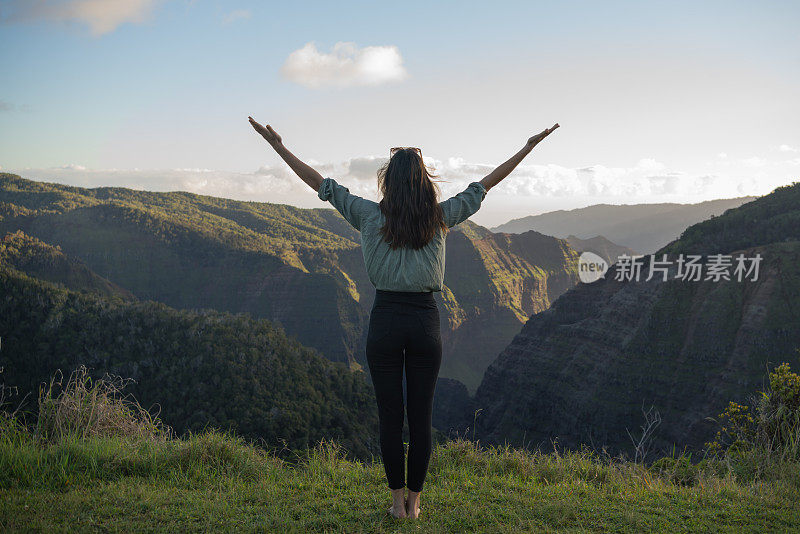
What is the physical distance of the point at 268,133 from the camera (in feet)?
10.6

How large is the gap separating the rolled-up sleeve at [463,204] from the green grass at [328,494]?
5.88 ft

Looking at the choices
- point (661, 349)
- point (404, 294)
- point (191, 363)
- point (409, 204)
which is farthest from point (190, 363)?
point (661, 349)

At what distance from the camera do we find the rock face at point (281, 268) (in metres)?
84.3

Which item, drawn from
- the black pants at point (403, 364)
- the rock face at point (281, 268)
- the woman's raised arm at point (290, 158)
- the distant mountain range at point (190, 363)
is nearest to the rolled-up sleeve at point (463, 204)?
the black pants at point (403, 364)

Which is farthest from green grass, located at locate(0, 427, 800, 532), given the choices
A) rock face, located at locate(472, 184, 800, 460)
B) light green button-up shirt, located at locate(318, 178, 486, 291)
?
rock face, located at locate(472, 184, 800, 460)

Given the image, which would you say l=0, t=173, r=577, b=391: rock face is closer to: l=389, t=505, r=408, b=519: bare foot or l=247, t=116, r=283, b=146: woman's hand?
l=247, t=116, r=283, b=146: woman's hand

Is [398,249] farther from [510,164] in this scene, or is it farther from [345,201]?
[510,164]

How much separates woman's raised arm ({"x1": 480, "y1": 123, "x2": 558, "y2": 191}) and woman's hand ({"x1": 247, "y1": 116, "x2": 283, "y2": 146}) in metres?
1.38

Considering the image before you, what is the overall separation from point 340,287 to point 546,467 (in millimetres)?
86335

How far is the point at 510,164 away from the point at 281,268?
87.9m

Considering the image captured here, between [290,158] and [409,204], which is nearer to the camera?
[409,204]

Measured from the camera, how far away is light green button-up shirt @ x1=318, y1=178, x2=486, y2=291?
2672mm

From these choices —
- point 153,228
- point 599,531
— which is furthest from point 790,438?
point 153,228

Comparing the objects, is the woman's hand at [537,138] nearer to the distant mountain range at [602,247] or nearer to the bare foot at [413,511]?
the bare foot at [413,511]
